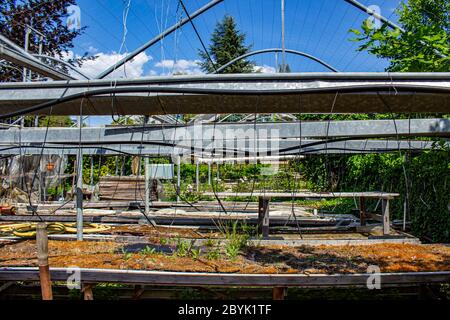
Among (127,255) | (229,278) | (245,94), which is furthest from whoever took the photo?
(127,255)

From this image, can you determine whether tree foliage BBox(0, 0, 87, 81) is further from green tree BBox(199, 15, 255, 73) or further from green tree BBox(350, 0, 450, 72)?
green tree BBox(199, 15, 255, 73)

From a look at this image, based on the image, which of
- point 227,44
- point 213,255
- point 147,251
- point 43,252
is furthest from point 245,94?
point 227,44

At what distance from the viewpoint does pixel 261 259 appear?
402 cm

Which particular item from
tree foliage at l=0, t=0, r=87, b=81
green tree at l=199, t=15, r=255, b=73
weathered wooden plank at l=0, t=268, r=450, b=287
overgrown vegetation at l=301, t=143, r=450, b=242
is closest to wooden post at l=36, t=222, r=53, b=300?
weathered wooden plank at l=0, t=268, r=450, b=287

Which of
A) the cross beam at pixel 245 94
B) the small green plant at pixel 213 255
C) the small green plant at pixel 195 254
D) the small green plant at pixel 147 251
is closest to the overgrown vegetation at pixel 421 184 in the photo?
the cross beam at pixel 245 94

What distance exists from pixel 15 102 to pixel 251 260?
2.69 metres

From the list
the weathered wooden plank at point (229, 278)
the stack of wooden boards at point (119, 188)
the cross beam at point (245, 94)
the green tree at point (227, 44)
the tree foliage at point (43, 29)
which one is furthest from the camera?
the green tree at point (227, 44)

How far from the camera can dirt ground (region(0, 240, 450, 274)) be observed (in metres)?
3.49

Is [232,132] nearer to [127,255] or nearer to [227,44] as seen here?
[127,255]

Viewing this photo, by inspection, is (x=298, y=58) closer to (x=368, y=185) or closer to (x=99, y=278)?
(x=368, y=185)

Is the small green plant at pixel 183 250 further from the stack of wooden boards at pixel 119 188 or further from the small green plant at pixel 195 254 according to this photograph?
the stack of wooden boards at pixel 119 188

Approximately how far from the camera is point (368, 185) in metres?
11.0

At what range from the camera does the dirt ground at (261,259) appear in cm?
349
